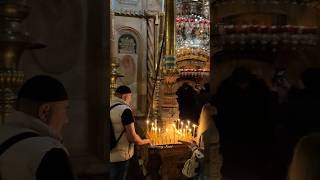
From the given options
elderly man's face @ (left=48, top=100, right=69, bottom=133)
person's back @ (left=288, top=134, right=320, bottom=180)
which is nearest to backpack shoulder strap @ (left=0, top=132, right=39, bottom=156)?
elderly man's face @ (left=48, top=100, right=69, bottom=133)

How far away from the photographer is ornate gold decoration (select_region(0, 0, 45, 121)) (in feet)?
9.98

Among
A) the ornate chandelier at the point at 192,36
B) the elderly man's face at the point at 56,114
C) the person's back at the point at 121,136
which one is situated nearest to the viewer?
the elderly man's face at the point at 56,114

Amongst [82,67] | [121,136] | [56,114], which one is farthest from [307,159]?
[121,136]

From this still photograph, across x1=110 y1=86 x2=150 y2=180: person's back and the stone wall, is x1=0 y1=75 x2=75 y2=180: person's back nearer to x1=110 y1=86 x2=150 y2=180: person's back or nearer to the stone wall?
the stone wall

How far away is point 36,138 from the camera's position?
2238 millimetres

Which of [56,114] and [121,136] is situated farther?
[121,136]

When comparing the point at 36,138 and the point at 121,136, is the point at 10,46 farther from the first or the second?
the point at 121,136

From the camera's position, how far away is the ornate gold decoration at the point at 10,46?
3043mm

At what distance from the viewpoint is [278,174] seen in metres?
2.21

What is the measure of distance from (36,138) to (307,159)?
4.11 ft

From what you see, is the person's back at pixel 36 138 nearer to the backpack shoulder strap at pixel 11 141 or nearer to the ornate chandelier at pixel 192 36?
the backpack shoulder strap at pixel 11 141

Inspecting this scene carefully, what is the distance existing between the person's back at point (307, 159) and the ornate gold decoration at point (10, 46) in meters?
1.88

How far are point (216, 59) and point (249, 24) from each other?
23 cm

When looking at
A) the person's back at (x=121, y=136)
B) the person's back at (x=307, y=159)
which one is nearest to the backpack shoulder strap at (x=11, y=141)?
the person's back at (x=307, y=159)
